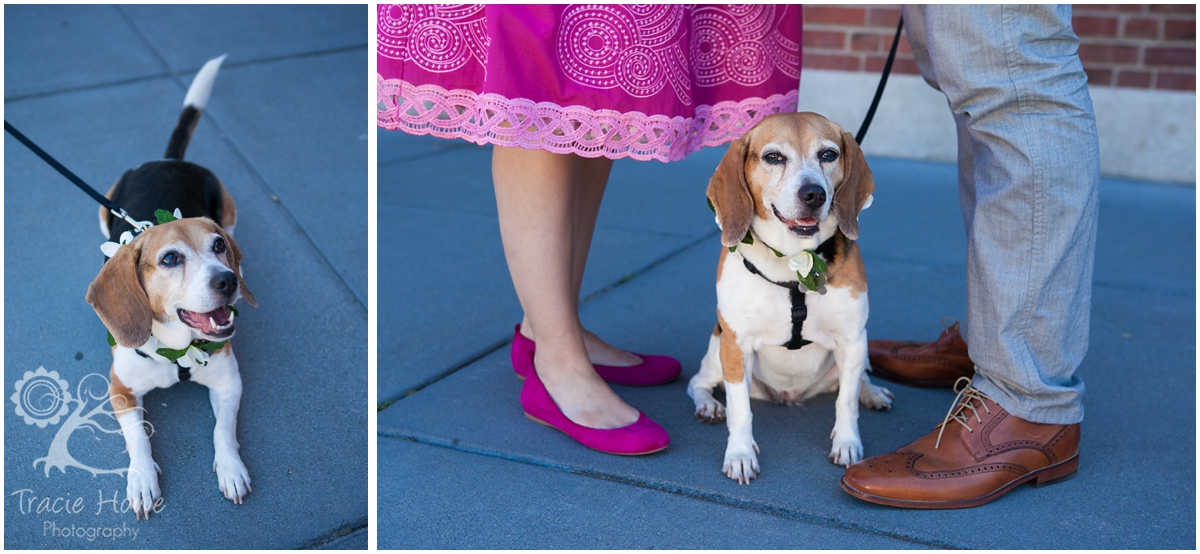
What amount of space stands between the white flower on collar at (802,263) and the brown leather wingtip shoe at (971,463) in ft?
1.75

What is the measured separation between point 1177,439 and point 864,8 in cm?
412

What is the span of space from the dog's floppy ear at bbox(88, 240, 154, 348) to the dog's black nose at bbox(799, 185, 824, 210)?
1844 millimetres

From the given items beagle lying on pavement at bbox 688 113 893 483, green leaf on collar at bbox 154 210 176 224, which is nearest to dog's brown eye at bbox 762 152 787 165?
beagle lying on pavement at bbox 688 113 893 483

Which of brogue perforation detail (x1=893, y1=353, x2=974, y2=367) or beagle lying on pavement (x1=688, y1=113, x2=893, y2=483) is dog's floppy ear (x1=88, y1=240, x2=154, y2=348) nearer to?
beagle lying on pavement (x1=688, y1=113, x2=893, y2=483)

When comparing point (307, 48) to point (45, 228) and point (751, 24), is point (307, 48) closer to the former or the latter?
point (45, 228)

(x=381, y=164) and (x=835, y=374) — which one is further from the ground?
(x=835, y=374)

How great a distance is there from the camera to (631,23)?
2.58m

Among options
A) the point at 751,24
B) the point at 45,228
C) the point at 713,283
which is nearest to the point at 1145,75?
the point at 713,283

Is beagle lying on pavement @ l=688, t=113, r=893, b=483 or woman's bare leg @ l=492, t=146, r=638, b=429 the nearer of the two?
beagle lying on pavement @ l=688, t=113, r=893, b=483

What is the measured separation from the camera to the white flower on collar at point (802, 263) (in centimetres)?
249

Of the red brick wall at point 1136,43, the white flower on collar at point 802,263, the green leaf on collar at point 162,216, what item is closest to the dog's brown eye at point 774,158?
the white flower on collar at point 802,263

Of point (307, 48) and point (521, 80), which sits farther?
point (307, 48)

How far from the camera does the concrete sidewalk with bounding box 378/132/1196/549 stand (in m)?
2.38

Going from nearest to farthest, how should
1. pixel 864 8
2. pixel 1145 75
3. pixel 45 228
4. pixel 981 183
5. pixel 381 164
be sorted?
pixel 981 183 → pixel 45 228 → pixel 1145 75 → pixel 864 8 → pixel 381 164
